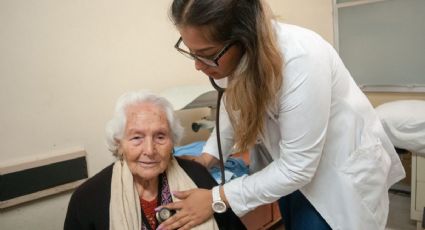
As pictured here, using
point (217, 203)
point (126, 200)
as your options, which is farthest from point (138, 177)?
point (217, 203)

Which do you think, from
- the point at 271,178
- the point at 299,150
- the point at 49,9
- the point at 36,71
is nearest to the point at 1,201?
the point at 36,71

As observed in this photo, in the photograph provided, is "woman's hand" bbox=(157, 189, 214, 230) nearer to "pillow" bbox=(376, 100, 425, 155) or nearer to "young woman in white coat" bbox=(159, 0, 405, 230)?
"young woman in white coat" bbox=(159, 0, 405, 230)

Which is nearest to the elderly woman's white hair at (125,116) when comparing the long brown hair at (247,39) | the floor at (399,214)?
the long brown hair at (247,39)

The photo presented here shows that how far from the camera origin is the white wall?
1497mm

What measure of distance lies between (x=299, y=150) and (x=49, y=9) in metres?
1.30

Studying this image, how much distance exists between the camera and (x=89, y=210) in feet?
3.82

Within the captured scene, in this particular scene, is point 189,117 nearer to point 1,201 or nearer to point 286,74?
point 1,201

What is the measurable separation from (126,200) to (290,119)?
637 mm

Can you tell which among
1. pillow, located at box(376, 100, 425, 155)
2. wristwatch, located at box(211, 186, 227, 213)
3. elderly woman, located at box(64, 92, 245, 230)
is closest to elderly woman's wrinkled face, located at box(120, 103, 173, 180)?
elderly woman, located at box(64, 92, 245, 230)

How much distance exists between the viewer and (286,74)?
2.98 ft

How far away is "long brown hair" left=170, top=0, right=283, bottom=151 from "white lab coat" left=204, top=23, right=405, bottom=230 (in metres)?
0.05

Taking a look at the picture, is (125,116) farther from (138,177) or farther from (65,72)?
(65,72)

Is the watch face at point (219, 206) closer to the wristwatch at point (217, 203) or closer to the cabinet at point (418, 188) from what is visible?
the wristwatch at point (217, 203)

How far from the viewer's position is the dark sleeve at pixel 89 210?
1157 mm
